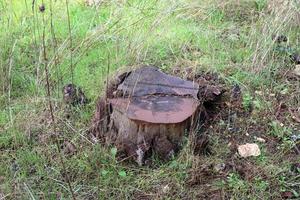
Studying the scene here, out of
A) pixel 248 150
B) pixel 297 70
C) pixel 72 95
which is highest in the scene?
pixel 297 70

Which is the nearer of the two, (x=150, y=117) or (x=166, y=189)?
(x=166, y=189)

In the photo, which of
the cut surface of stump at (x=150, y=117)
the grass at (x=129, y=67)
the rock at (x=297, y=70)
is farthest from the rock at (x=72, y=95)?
the rock at (x=297, y=70)

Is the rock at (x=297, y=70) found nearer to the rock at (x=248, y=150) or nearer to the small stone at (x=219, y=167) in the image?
the rock at (x=248, y=150)

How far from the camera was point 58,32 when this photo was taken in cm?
384

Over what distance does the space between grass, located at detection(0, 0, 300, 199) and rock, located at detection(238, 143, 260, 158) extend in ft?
0.16

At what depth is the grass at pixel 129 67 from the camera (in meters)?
2.35

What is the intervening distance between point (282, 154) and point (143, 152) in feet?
2.55

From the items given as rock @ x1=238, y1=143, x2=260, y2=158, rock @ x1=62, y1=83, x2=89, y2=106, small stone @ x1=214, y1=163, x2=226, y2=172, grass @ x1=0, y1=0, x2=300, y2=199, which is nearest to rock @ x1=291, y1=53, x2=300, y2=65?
grass @ x1=0, y1=0, x2=300, y2=199

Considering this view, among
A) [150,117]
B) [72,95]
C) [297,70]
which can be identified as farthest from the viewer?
[297,70]

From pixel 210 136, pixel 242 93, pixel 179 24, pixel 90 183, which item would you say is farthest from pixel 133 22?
pixel 90 183

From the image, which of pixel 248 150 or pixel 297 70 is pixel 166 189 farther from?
pixel 297 70

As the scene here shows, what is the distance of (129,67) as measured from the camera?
9.69 feet

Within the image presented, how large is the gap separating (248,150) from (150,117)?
23.5 inches

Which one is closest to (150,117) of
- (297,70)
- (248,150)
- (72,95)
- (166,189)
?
(166,189)
